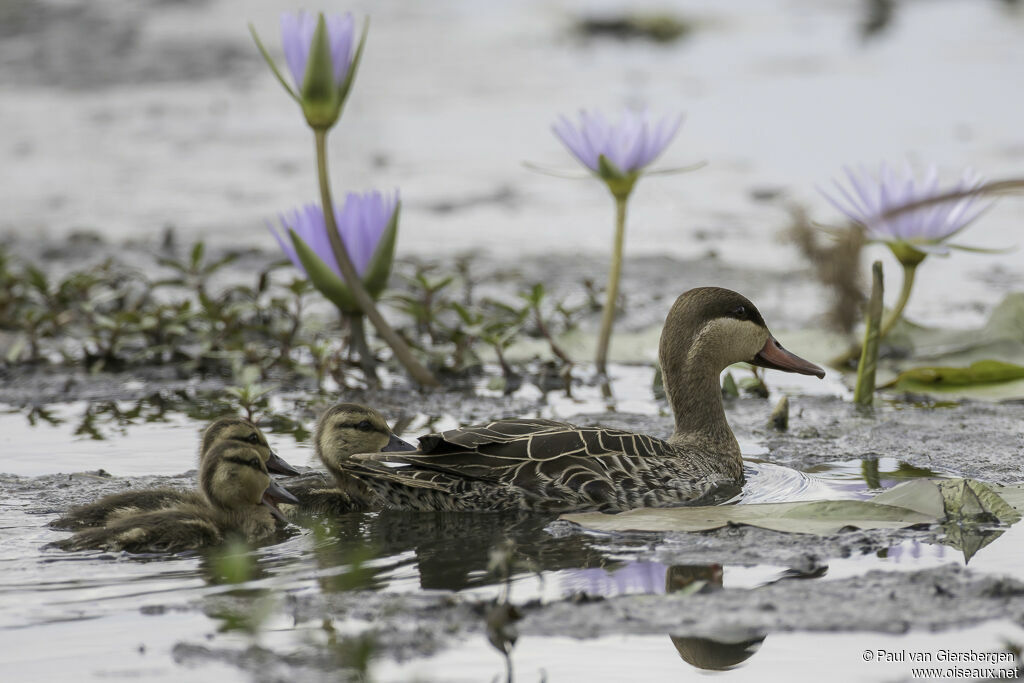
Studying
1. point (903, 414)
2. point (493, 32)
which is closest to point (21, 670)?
point (903, 414)

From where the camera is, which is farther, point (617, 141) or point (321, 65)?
point (617, 141)

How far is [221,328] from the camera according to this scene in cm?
745

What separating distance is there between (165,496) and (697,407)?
2.01m

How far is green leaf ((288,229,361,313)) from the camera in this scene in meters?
5.97

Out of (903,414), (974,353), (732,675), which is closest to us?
(732,675)

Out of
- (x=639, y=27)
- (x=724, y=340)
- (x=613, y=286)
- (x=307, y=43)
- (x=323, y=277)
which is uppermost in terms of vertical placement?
(x=639, y=27)

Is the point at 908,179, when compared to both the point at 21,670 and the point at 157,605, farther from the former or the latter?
the point at 21,670

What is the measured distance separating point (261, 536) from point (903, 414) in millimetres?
3007

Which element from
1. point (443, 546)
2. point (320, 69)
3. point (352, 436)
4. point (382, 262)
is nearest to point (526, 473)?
point (443, 546)

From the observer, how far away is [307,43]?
227 inches

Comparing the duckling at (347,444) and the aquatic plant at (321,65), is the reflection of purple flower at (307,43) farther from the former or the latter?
the duckling at (347,444)

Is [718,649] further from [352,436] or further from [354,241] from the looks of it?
[354,241]

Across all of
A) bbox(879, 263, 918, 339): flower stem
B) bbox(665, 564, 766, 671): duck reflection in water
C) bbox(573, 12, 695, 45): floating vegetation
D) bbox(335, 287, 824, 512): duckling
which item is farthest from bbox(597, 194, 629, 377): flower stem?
bbox(573, 12, 695, 45): floating vegetation

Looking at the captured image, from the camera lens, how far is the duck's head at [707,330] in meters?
5.37
